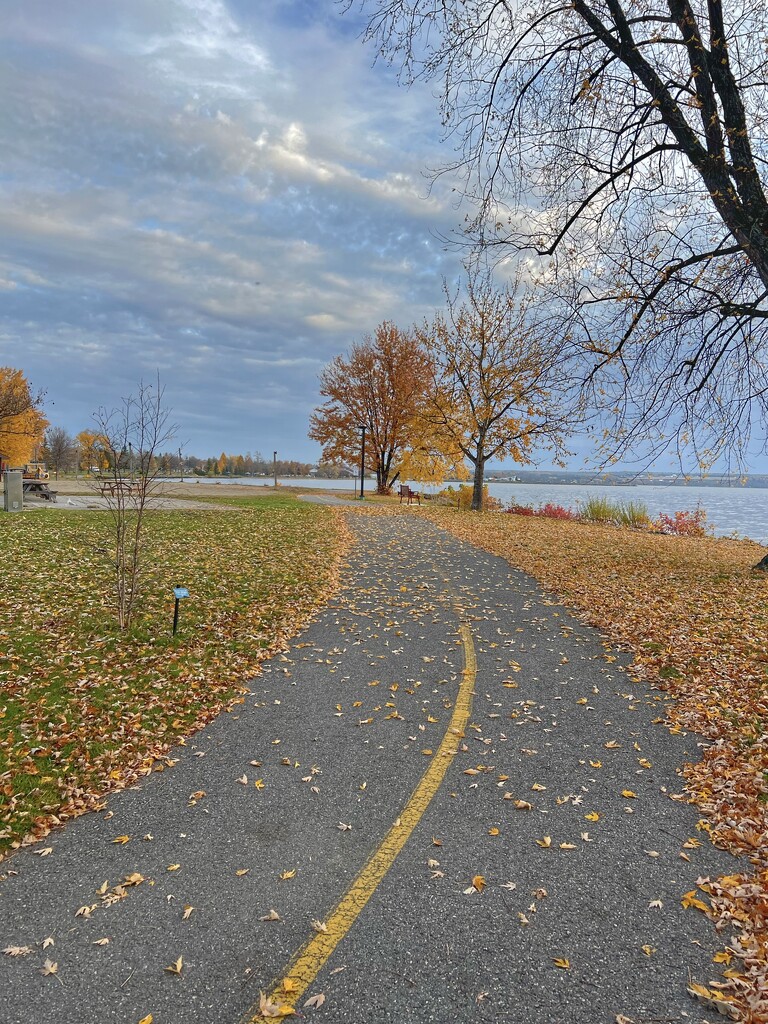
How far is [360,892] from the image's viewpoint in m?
3.17

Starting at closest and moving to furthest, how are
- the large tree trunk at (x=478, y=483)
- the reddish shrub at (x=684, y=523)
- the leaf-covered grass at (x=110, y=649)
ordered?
the leaf-covered grass at (x=110, y=649) → the reddish shrub at (x=684, y=523) → the large tree trunk at (x=478, y=483)

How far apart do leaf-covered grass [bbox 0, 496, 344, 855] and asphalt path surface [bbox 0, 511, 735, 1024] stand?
0.47m

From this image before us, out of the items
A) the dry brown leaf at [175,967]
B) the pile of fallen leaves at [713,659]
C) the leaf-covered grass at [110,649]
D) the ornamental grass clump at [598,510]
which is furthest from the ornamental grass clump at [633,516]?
the dry brown leaf at [175,967]

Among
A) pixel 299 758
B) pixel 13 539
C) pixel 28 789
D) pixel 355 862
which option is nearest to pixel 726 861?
pixel 355 862

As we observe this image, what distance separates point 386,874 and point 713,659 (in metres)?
5.35

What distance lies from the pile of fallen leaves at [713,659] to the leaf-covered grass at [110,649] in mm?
4228

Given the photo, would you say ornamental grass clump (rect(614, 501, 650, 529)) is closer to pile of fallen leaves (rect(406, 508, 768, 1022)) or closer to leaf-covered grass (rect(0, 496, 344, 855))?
pile of fallen leaves (rect(406, 508, 768, 1022))

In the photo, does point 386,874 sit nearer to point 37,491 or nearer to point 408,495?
point 37,491

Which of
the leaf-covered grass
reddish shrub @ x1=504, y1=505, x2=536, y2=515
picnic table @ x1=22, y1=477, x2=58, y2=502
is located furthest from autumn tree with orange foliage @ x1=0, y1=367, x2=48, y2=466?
reddish shrub @ x1=504, y1=505, x2=536, y2=515

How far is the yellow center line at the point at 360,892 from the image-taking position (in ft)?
8.36

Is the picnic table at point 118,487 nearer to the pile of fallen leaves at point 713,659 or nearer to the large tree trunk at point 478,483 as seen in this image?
the pile of fallen leaves at point 713,659

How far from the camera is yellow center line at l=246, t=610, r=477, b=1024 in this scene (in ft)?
8.36

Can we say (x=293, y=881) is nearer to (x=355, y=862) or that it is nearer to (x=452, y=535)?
(x=355, y=862)

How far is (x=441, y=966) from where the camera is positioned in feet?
8.77
